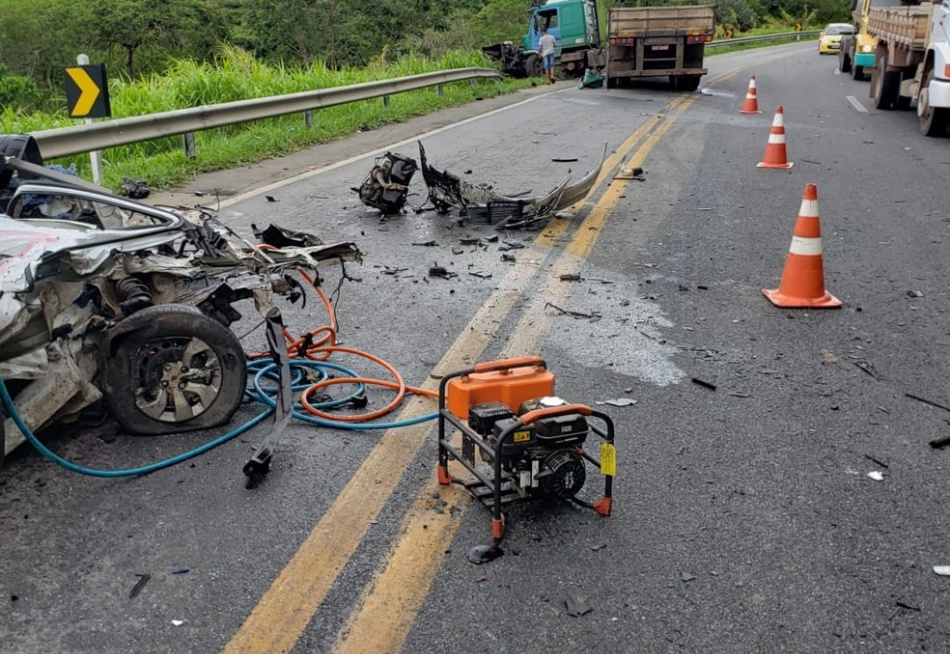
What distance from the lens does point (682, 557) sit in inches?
125

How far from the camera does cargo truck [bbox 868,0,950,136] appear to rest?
13406mm

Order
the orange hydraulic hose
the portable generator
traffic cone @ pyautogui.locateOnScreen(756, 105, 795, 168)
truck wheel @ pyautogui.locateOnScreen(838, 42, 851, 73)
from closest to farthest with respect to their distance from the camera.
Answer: the portable generator, the orange hydraulic hose, traffic cone @ pyautogui.locateOnScreen(756, 105, 795, 168), truck wheel @ pyautogui.locateOnScreen(838, 42, 851, 73)

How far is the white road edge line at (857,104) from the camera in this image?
1831 centimetres

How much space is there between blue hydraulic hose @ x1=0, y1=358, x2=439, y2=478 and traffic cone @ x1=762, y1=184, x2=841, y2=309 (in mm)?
2912

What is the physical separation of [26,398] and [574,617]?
235 cm

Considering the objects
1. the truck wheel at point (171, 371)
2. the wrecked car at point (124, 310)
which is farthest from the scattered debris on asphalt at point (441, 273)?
the truck wheel at point (171, 371)

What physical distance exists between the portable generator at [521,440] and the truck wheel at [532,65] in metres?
25.0

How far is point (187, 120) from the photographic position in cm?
1093

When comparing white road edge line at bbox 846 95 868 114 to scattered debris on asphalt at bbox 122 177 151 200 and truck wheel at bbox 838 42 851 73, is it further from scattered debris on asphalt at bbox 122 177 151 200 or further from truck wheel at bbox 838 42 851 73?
scattered debris on asphalt at bbox 122 177 151 200

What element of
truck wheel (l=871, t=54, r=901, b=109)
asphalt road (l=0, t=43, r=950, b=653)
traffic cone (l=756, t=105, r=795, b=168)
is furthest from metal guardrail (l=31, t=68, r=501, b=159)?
truck wheel (l=871, t=54, r=901, b=109)

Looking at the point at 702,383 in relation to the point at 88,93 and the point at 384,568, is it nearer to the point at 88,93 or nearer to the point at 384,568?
the point at 384,568

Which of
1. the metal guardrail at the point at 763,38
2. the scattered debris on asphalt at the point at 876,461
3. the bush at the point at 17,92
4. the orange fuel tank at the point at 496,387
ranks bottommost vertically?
the bush at the point at 17,92

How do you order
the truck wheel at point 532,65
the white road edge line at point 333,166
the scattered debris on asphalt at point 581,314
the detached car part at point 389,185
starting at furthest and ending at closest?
the truck wheel at point 532,65
the white road edge line at point 333,166
the detached car part at point 389,185
the scattered debris on asphalt at point 581,314

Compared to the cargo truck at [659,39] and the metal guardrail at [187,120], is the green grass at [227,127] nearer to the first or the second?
the metal guardrail at [187,120]
